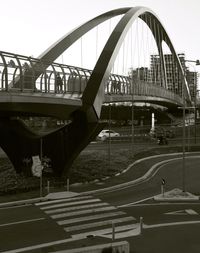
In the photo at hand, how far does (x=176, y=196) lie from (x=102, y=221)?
7735 mm

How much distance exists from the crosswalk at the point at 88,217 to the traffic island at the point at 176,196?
378 cm

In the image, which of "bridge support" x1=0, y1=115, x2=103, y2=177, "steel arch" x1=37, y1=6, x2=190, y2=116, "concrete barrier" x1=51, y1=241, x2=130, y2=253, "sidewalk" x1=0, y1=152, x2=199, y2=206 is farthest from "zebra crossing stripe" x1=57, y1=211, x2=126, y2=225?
"bridge support" x1=0, y1=115, x2=103, y2=177

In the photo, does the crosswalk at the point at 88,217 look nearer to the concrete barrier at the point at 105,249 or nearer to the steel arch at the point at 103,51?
the concrete barrier at the point at 105,249

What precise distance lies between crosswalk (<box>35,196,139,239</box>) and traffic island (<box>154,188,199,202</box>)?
378 centimetres

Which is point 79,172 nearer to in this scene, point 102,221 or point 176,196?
point 176,196

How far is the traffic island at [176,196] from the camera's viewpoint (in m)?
27.1

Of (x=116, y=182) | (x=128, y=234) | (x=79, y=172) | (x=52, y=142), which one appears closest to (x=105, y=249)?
(x=128, y=234)

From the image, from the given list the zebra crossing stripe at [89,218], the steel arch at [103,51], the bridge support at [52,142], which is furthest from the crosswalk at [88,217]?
the steel arch at [103,51]

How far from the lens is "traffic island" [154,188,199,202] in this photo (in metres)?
27.1

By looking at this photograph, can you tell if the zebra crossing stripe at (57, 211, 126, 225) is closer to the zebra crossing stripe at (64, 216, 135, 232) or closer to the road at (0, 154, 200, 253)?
the road at (0, 154, 200, 253)

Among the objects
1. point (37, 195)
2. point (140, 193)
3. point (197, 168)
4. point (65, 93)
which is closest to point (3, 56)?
point (65, 93)

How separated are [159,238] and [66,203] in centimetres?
807

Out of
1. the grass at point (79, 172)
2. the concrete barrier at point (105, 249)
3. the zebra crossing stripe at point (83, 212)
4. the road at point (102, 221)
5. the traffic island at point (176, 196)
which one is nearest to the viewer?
the concrete barrier at point (105, 249)

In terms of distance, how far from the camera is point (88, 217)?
2214 centimetres
